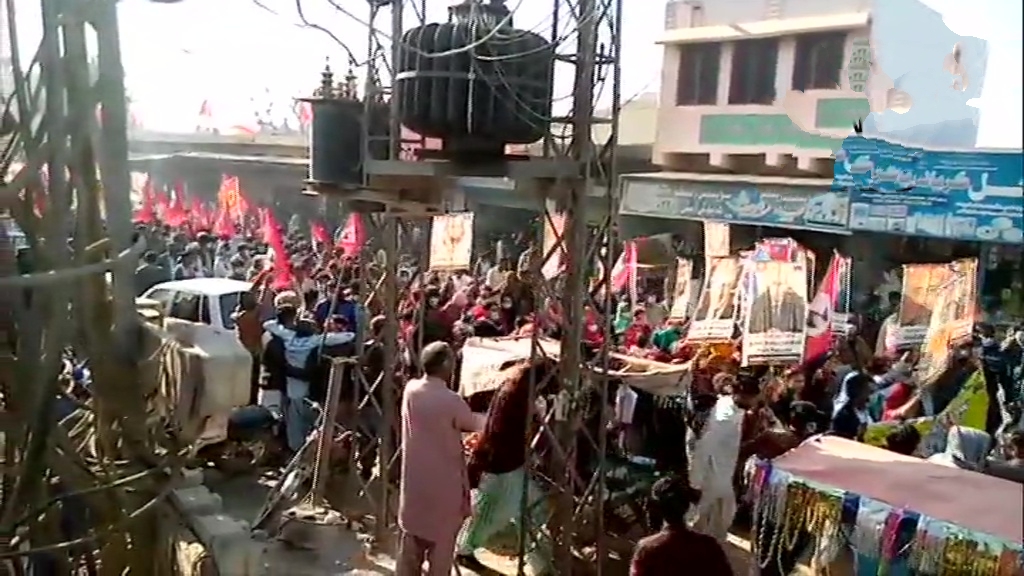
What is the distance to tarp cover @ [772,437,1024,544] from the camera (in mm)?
3527

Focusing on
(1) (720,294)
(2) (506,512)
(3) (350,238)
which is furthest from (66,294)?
(3) (350,238)

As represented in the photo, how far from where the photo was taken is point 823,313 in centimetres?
809

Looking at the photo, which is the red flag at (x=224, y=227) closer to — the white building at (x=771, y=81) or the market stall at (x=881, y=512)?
the white building at (x=771, y=81)

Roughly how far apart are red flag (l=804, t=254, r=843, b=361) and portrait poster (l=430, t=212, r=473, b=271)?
319cm

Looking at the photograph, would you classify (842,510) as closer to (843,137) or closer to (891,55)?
(891,55)

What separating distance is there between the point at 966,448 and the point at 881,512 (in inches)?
55.6

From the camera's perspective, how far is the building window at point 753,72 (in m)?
10.9

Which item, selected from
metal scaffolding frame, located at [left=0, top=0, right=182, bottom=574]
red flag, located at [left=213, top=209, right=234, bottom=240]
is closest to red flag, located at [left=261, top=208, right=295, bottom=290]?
red flag, located at [left=213, top=209, right=234, bottom=240]

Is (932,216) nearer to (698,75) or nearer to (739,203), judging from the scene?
(739,203)

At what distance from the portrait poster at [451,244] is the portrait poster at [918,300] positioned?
3.89 meters

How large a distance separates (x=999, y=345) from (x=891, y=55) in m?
2.86

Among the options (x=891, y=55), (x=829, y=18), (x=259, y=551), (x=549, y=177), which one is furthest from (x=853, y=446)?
(x=829, y=18)

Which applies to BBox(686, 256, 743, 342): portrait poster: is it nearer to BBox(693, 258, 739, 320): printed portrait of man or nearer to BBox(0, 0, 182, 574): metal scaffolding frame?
BBox(693, 258, 739, 320): printed portrait of man

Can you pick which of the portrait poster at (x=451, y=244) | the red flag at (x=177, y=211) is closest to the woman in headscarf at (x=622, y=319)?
the portrait poster at (x=451, y=244)
